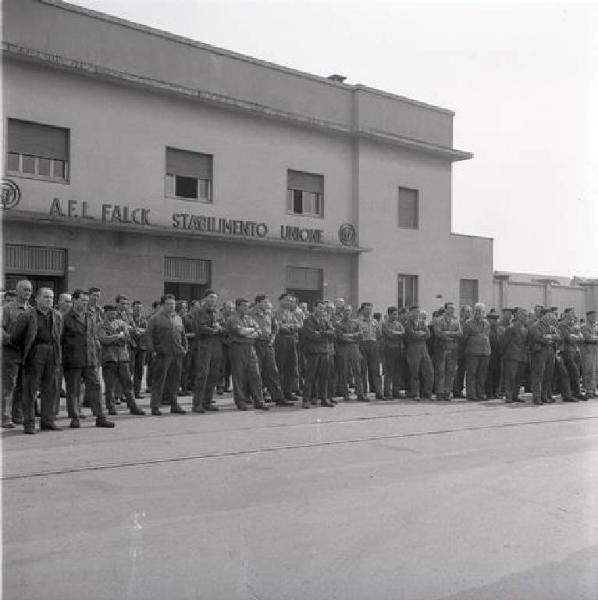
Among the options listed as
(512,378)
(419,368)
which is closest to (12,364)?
(419,368)

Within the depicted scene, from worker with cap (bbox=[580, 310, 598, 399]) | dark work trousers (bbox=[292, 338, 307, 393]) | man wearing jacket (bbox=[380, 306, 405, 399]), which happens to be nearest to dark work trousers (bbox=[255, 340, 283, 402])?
dark work trousers (bbox=[292, 338, 307, 393])

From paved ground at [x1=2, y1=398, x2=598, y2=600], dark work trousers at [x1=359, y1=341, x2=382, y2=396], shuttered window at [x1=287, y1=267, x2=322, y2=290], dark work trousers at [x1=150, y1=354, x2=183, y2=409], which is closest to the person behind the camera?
paved ground at [x1=2, y1=398, x2=598, y2=600]

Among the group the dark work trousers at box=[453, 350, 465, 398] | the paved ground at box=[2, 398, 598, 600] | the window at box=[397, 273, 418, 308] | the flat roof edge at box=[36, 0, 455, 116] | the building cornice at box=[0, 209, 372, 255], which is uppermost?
the flat roof edge at box=[36, 0, 455, 116]

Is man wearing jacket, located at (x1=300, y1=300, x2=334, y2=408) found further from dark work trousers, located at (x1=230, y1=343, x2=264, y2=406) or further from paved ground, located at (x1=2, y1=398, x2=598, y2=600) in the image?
paved ground, located at (x1=2, y1=398, x2=598, y2=600)

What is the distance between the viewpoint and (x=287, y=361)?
14203 millimetres

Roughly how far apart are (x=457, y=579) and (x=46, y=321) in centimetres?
716

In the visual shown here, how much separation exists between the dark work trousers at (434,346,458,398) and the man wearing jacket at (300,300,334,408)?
2.90 meters

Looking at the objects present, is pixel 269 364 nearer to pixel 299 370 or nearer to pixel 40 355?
pixel 299 370

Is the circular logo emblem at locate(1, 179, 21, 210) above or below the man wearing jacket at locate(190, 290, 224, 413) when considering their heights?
above

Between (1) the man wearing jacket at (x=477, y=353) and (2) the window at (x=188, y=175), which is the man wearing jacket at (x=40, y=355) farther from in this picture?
(2) the window at (x=188, y=175)

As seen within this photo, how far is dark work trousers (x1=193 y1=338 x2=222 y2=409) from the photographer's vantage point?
11.9m

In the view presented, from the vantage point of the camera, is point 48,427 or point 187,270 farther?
point 187,270

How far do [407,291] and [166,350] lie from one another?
54.0 ft

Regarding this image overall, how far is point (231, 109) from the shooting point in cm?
2198
